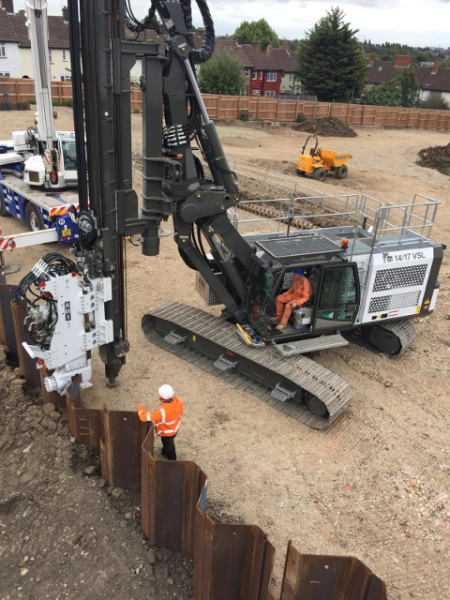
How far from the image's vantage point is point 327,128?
36906 millimetres

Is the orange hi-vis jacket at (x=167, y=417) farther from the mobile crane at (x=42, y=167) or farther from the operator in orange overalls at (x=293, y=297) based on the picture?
the mobile crane at (x=42, y=167)

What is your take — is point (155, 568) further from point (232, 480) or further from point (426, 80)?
point (426, 80)

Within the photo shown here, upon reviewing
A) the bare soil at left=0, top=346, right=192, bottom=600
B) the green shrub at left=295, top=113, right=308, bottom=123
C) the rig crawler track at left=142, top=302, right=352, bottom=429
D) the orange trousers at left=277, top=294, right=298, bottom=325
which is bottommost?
the bare soil at left=0, top=346, right=192, bottom=600

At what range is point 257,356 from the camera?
9023mm

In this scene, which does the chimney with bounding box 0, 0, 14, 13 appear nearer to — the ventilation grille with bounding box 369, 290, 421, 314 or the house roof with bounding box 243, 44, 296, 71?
the house roof with bounding box 243, 44, 296, 71

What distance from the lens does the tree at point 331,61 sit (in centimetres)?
4525

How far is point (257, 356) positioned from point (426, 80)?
80.4 metres

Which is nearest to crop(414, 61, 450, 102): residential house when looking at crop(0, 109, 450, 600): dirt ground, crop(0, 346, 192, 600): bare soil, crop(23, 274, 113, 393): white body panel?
crop(0, 109, 450, 600): dirt ground

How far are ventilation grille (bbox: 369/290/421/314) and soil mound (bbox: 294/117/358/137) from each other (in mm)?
28899

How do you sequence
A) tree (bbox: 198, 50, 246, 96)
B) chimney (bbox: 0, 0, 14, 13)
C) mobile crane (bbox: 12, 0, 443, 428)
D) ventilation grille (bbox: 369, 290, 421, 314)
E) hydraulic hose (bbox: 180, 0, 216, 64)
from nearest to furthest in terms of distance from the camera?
mobile crane (bbox: 12, 0, 443, 428) → hydraulic hose (bbox: 180, 0, 216, 64) → ventilation grille (bbox: 369, 290, 421, 314) → tree (bbox: 198, 50, 246, 96) → chimney (bbox: 0, 0, 14, 13)

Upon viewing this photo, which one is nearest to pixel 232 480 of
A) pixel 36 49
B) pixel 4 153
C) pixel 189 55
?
pixel 189 55

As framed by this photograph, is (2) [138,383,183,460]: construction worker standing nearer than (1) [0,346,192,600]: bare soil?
No

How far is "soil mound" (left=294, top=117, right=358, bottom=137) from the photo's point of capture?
120 ft

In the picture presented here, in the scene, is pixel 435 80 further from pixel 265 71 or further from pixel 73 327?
pixel 73 327
